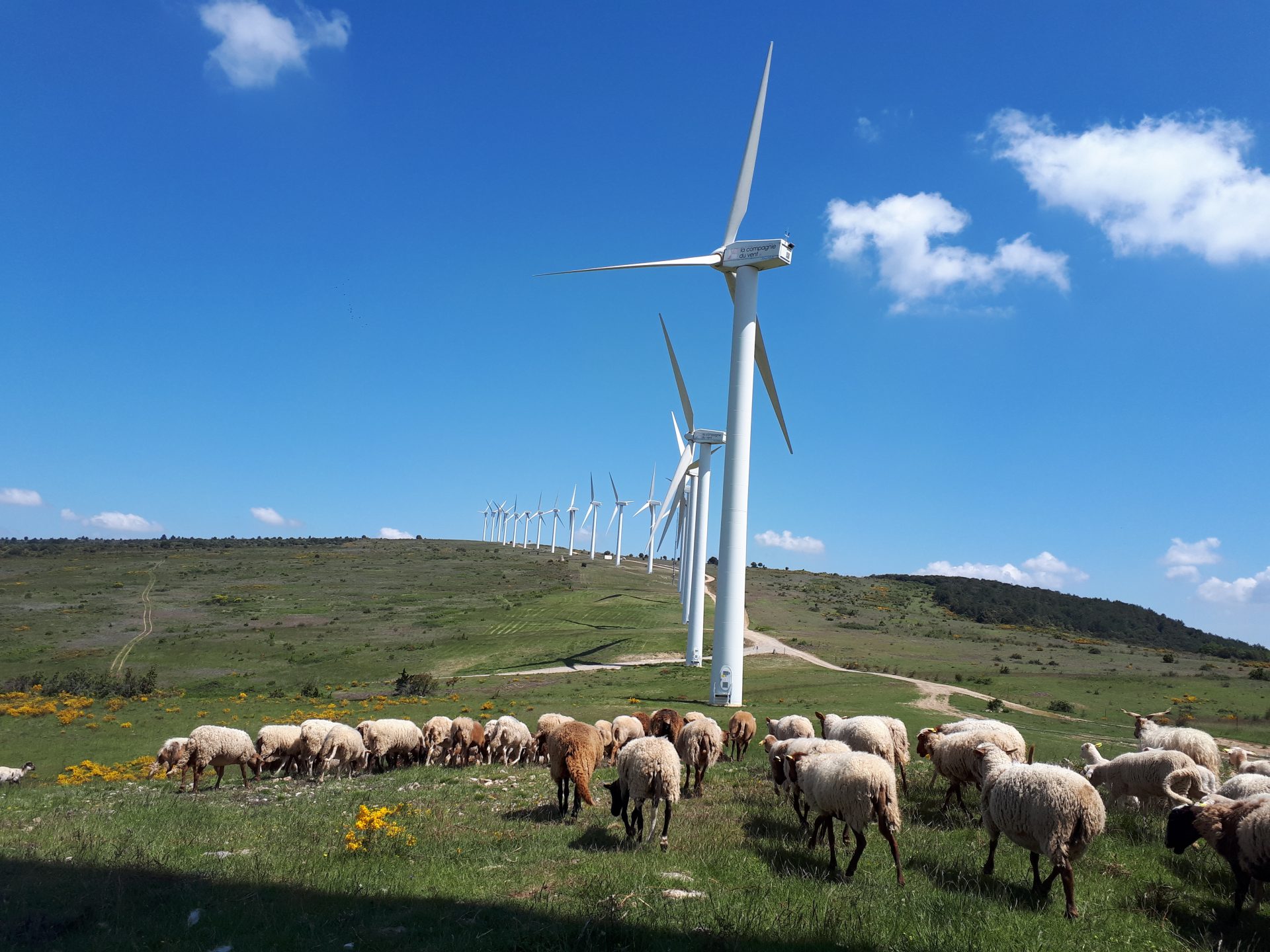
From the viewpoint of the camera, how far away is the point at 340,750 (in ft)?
66.7

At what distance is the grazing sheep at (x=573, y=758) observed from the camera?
45.2ft

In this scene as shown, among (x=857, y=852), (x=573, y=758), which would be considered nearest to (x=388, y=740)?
(x=573, y=758)

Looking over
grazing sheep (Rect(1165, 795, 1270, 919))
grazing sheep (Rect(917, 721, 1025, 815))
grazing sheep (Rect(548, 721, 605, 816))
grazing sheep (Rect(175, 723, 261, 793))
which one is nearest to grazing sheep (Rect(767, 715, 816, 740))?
grazing sheep (Rect(917, 721, 1025, 815))

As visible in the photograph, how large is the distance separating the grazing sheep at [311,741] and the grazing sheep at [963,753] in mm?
15208

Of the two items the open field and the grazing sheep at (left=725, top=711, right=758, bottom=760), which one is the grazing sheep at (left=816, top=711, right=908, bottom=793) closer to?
the open field

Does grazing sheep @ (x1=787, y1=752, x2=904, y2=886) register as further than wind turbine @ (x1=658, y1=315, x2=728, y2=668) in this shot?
No

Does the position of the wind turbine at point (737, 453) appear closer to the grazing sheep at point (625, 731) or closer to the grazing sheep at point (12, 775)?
the grazing sheep at point (625, 731)

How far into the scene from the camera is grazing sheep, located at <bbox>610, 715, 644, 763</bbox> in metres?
19.8

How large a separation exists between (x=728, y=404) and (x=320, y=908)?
30634mm

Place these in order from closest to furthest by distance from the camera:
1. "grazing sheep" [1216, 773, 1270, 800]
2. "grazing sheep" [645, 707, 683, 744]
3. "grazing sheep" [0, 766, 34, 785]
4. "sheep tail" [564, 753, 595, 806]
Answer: "grazing sheep" [1216, 773, 1270, 800] < "sheep tail" [564, 753, 595, 806] < "grazing sheep" [645, 707, 683, 744] < "grazing sheep" [0, 766, 34, 785]

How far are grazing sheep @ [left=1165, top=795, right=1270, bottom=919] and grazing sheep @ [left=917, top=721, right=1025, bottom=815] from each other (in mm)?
3446

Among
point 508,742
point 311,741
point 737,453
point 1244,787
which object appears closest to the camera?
point 1244,787

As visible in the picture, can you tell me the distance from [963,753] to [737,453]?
76.9 ft

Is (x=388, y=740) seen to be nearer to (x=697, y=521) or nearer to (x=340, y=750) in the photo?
(x=340, y=750)
